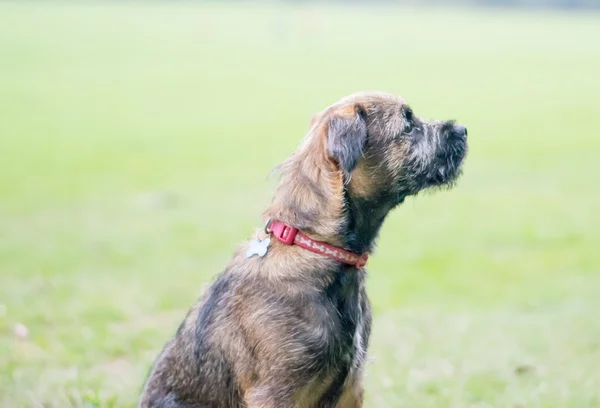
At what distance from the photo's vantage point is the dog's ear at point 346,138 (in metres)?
4.29

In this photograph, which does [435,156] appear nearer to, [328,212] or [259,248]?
[328,212]

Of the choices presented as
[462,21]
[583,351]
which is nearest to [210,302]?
[583,351]

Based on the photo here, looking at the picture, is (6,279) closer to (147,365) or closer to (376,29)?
(147,365)

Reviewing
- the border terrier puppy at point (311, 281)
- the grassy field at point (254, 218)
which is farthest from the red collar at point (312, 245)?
the grassy field at point (254, 218)

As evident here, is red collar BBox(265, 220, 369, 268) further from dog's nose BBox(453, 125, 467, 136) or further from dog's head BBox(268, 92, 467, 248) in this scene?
dog's nose BBox(453, 125, 467, 136)

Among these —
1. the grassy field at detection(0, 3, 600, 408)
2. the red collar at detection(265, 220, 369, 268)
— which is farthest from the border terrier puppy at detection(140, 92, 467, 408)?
the grassy field at detection(0, 3, 600, 408)

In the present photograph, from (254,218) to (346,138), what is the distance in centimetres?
859

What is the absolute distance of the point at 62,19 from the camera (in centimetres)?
5369

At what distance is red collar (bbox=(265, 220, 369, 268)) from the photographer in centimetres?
431

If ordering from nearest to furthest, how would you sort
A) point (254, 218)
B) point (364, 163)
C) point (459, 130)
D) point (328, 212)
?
point (328, 212), point (364, 163), point (459, 130), point (254, 218)

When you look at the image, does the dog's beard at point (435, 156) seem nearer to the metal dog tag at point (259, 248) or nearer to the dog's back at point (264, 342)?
the dog's back at point (264, 342)

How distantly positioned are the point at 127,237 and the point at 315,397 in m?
8.12

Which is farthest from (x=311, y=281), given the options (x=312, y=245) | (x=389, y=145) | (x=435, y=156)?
(x=435, y=156)

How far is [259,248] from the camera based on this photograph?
14.5 feet
